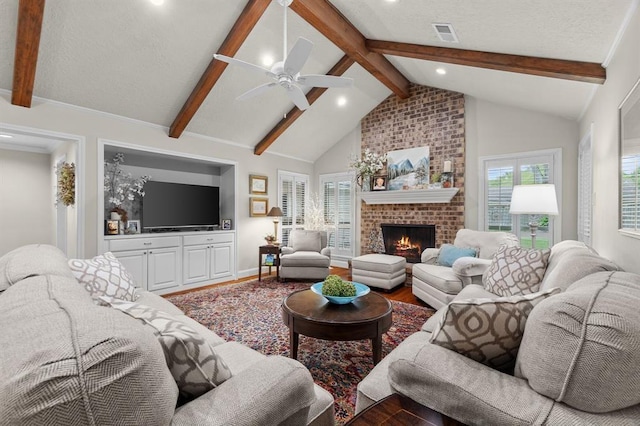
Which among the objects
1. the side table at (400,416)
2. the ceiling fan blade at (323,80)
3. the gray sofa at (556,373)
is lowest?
the side table at (400,416)

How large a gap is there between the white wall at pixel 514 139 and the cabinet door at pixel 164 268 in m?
4.60

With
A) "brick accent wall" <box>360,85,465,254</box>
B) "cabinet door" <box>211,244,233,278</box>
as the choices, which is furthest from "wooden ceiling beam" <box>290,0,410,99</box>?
"cabinet door" <box>211,244,233,278</box>

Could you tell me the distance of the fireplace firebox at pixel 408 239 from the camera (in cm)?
538

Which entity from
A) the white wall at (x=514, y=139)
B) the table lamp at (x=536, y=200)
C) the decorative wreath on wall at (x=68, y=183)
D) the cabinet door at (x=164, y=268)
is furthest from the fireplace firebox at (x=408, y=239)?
the decorative wreath on wall at (x=68, y=183)

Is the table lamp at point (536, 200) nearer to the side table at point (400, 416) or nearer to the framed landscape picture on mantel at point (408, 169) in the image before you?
the framed landscape picture on mantel at point (408, 169)

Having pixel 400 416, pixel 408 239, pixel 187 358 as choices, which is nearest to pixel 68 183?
pixel 187 358

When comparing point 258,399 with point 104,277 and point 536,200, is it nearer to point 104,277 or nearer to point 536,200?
point 104,277

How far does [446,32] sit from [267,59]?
2.18 metres

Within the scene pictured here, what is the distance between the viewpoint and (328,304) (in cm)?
240

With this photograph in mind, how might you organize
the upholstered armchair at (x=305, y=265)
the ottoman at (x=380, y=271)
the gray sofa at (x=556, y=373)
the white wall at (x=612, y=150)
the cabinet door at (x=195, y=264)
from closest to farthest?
the gray sofa at (x=556, y=373) < the white wall at (x=612, y=150) < the ottoman at (x=380, y=271) < the cabinet door at (x=195, y=264) < the upholstered armchair at (x=305, y=265)

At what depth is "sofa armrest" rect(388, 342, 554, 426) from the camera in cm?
87

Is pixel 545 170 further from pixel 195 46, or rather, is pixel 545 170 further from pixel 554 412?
pixel 195 46

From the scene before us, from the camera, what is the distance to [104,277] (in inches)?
84.3

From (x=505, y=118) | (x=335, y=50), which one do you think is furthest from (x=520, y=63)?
(x=335, y=50)
